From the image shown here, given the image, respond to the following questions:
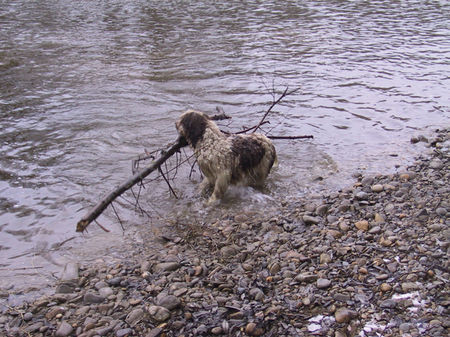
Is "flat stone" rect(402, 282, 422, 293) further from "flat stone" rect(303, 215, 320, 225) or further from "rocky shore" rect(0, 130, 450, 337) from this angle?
"flat stone" rect(303, 215, 320, 225)

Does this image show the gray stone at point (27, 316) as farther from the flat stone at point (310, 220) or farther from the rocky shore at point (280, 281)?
the flat stone at point (310, 220)

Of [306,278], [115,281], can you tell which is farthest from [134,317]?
[306,278]

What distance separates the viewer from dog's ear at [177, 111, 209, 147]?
6012 mm

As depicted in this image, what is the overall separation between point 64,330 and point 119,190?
1726 millimetres

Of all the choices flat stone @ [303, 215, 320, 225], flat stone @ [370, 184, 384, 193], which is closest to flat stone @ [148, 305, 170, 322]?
flat stone @ [303, 215, 320, 225]

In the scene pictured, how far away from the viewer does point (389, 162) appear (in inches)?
273

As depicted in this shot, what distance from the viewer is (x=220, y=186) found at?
6109mm

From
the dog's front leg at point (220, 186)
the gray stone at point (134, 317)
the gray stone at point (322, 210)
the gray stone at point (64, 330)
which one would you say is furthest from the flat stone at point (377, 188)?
the gray stone at point (64, 330)

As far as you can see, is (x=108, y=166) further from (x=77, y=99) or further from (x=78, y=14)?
(x=78, y=14)

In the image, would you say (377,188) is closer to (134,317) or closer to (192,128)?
(192,128)

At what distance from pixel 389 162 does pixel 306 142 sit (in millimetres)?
1672

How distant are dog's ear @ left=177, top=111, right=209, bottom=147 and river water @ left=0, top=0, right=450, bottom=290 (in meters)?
0.94

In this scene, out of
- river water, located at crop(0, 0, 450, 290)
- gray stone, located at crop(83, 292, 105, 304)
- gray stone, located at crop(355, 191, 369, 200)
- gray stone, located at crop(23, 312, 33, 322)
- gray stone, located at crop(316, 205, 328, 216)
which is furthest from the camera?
river water, located at crop(0, 0, 450, 290)

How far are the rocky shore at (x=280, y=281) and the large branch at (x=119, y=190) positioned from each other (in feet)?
2.09
